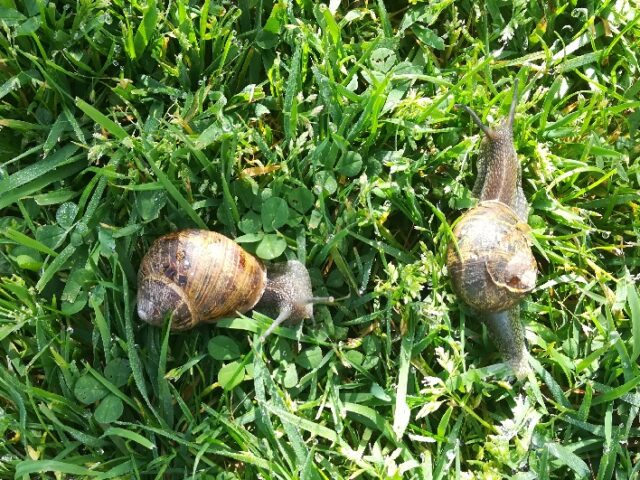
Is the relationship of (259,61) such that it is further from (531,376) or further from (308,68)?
(531,376)

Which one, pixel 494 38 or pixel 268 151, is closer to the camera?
pixel 268 151

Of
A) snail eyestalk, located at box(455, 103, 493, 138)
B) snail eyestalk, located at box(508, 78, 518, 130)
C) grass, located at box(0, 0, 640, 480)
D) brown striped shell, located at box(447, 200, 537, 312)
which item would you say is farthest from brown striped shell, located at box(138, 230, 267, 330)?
snail eyestalk, located at box(508, 78, 518, 130)

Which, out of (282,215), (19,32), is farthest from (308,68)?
(19,32)

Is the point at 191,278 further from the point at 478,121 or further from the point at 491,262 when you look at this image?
the point at 478,121

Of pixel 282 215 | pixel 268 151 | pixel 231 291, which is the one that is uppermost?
pixel 268 151

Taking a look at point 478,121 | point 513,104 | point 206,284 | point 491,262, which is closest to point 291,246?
point 206,284

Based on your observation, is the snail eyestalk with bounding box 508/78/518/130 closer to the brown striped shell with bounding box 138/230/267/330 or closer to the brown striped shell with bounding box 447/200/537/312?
the brown striped shell with bounding box 447/200/537/312

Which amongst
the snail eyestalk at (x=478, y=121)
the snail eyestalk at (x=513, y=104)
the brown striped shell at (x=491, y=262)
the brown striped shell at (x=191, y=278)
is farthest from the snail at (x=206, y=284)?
the snail eyestalk at (x=513, y=104)
